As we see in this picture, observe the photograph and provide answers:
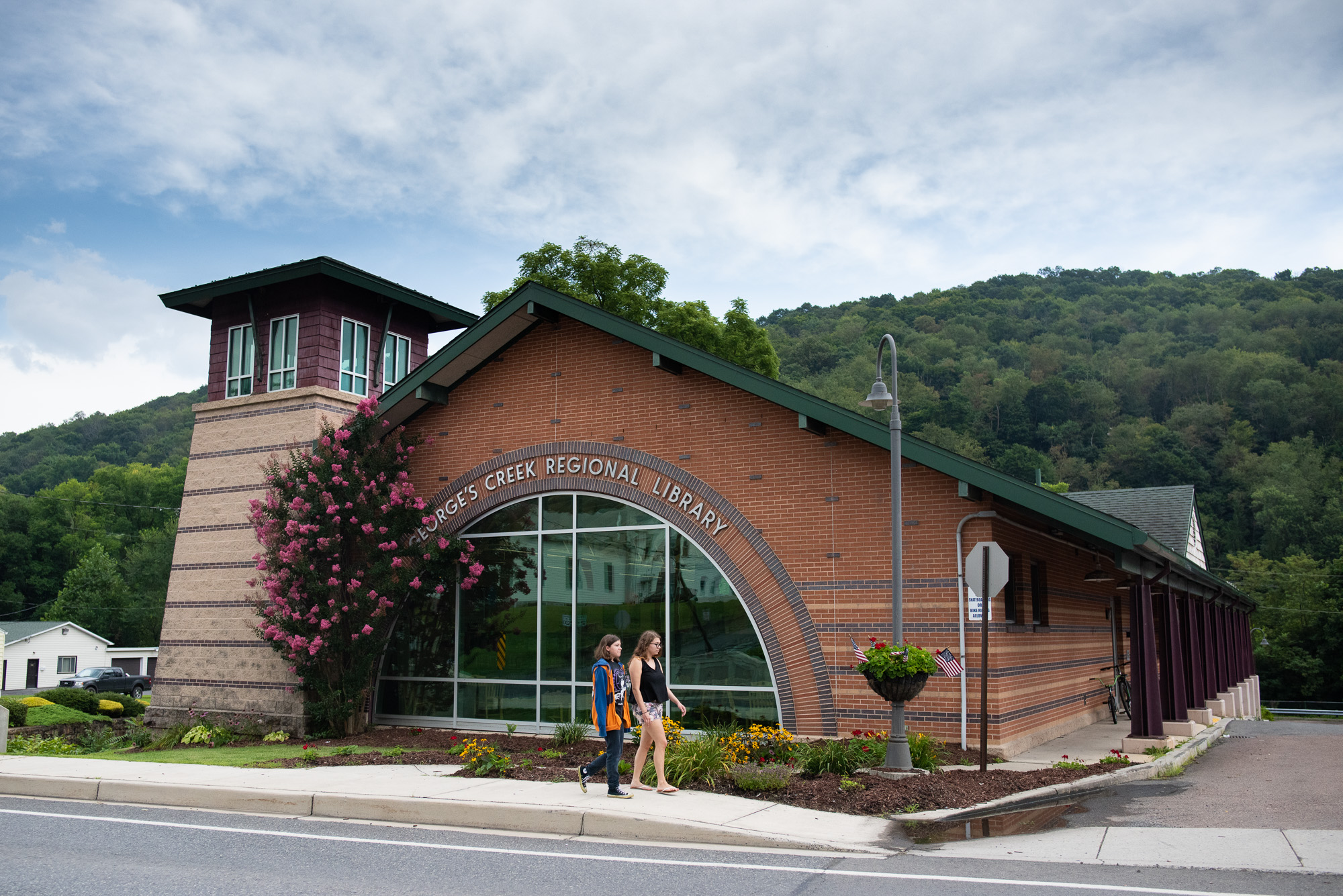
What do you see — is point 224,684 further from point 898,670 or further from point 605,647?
point 898,670

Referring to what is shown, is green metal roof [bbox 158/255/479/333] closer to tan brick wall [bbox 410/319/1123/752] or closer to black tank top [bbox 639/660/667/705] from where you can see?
tan brick wall [bbox 410/319/1123/752]

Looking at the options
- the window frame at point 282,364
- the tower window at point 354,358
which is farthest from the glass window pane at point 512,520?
the window frame at point 282,364

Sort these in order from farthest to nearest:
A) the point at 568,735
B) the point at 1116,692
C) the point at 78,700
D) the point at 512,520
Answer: the point at 78,700
the point at 1116,692
the point at 512,520
the point at 568,735

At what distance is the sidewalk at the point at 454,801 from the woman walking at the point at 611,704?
305mm

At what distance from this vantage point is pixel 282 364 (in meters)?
19.1

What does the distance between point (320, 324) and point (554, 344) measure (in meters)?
4.75

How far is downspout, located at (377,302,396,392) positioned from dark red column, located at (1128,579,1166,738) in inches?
540

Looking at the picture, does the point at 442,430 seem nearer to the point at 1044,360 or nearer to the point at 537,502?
the point at 537,502

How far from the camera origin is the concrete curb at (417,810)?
27.3 ft

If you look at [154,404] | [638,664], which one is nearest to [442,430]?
[638,664]

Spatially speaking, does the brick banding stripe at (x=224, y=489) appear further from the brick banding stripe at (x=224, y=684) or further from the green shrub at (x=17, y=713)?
the green shrub at (x=17, y=713)

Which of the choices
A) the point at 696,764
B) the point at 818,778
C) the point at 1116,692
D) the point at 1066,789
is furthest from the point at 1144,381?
the point at 696,764

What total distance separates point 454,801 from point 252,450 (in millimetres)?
11565

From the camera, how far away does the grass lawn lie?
44.7 ft
